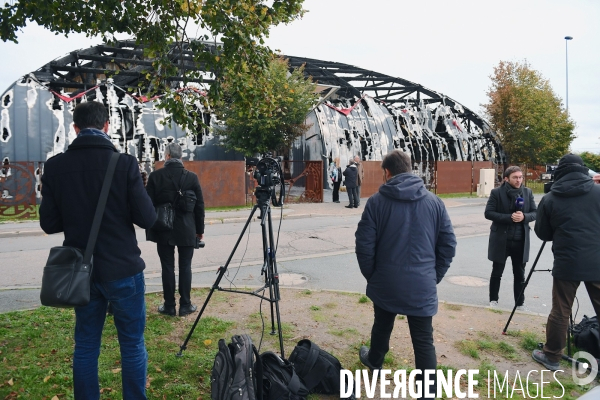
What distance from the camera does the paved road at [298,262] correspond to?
6.80 metres

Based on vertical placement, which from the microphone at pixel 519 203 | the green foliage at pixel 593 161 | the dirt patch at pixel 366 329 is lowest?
the dirt patch at pixel 366 329

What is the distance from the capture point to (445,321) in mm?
5492

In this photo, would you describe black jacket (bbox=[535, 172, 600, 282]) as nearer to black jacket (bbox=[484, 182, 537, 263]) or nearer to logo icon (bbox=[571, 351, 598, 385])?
logo icon (bbox=[571, 351, 598, 385])

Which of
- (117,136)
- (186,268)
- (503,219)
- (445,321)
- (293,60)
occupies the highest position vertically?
(293,60)

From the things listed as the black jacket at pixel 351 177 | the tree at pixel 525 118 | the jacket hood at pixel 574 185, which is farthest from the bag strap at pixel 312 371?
the tree at pixel 525 118

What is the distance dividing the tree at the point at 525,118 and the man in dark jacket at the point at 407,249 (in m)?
29.6

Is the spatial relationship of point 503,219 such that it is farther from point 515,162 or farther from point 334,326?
point 515,162

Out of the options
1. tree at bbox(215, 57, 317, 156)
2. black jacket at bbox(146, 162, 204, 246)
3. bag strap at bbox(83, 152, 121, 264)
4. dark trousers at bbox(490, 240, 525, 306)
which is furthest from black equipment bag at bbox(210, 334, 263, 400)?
tree at bbox(215, 57, 317, 156)

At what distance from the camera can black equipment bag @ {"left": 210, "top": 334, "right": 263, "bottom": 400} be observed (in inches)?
122

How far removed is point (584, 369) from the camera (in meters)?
4.32

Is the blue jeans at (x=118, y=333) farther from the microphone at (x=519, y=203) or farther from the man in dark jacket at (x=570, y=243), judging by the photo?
the microphone at (x=519, y=203)

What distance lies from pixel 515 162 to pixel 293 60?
64.1 feet

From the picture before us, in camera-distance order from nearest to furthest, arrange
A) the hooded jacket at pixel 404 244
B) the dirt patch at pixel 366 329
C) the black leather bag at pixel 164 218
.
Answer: the hooded jacket at pixel 404 244 < the dirt patch at pixel 366 329 < the black leather bag at pixel 164 218

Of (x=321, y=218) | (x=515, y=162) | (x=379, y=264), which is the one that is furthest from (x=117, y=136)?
(x=515, y=162)
